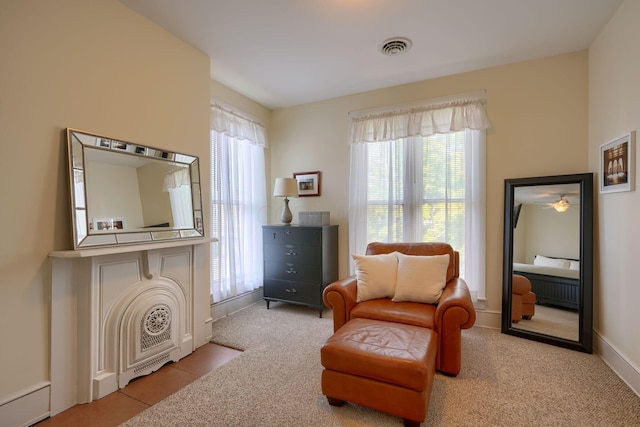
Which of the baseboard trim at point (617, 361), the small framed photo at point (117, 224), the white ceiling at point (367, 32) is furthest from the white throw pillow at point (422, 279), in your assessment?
the small framed photo at point (117, 224)

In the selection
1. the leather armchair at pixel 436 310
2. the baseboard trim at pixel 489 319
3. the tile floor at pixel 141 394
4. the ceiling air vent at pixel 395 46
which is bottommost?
the tile floor at pixel 141 394

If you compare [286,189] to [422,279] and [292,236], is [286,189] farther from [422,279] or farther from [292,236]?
[422,279]

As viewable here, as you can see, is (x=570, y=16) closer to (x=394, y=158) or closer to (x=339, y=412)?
(x=394, y=158)

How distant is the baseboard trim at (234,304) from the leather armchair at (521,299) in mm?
2955

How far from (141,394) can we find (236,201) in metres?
2.11

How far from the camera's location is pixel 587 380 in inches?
82.0

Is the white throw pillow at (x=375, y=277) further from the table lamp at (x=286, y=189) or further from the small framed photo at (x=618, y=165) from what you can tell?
the small framed photo at (x=618, y=165)

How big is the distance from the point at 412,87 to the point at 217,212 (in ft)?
8.75

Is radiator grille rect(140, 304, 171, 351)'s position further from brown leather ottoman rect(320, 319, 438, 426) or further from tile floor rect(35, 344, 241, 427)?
brown leather ottoman rect(320, 319, 438, 426)

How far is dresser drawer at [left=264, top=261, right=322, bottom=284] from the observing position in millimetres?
3412

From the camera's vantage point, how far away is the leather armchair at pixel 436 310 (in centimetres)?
211

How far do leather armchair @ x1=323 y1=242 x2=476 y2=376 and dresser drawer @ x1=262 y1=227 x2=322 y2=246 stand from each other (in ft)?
2.56

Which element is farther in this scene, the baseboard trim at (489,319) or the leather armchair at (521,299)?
the baseboard trim at (489,319)

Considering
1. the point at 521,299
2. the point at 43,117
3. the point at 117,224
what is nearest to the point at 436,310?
the point at 521,299
